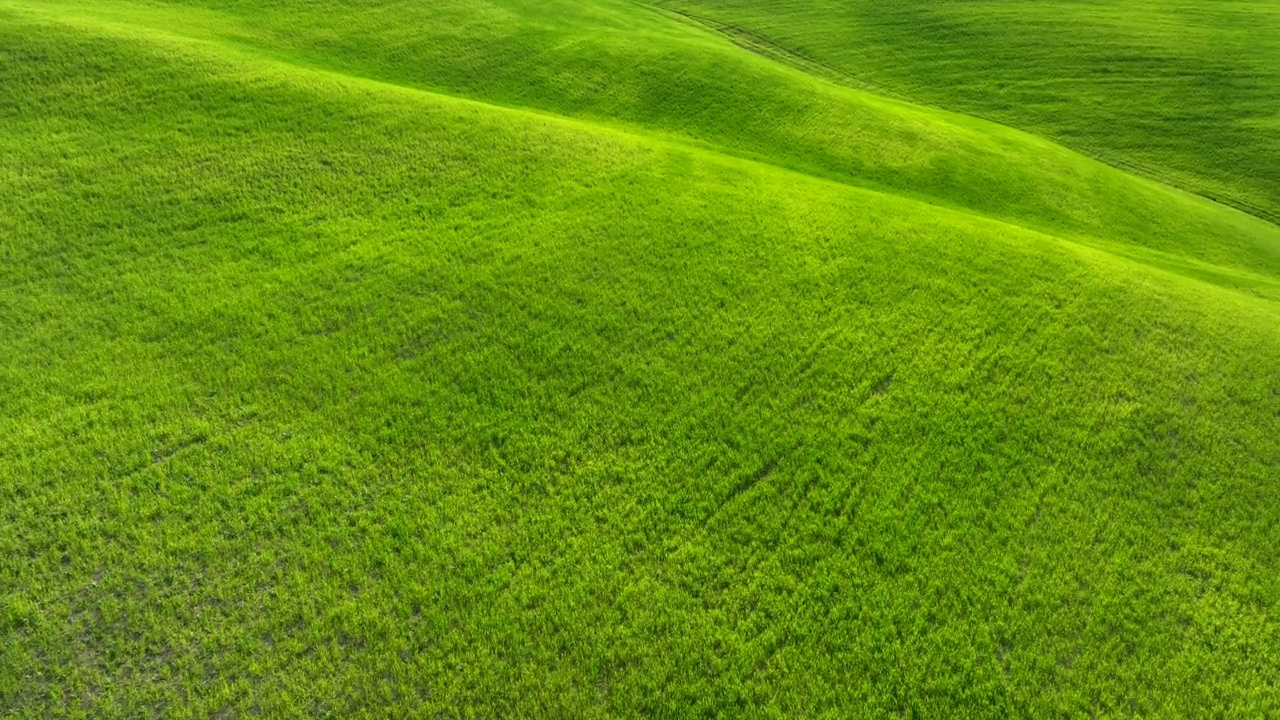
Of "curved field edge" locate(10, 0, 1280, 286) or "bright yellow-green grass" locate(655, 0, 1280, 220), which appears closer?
"curved field edge" locate(10, 0, 1280, 286)

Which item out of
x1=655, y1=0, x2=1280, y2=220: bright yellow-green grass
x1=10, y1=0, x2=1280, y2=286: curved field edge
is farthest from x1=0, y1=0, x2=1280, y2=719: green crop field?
x1=655, y1=0, x2=1280, y2=220: bright yellow-green grass

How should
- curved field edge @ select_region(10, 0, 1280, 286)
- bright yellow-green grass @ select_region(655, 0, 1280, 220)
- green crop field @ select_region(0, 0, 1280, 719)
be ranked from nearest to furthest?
green crop field @ select_region(0, 0, 1280, 719) → curved field edge @ select_region(10, 0, 1280, 286) → bright yellow-green grass @ select_region(655, 0, 1280, 220)

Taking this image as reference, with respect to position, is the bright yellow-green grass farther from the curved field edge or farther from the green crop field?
the green crop field

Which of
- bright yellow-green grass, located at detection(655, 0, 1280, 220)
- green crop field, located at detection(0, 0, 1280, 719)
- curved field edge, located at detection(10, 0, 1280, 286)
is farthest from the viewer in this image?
bright yellow-green grass, located at detection(655, 0, 1280, 220)

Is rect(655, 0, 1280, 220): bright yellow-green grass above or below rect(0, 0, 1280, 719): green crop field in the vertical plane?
above

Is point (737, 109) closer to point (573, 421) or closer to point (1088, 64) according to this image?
point (573, 421)

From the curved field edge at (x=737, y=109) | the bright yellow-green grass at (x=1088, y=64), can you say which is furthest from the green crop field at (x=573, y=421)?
the bright yellow-green grass at (x=1088, y=64)
